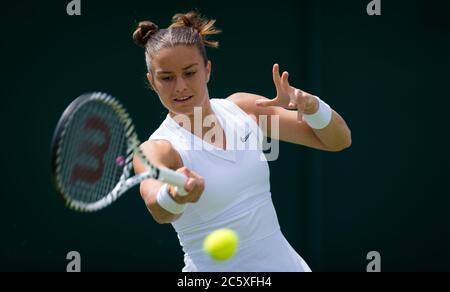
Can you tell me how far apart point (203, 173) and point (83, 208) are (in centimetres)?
45

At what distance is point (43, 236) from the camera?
4.82 meters

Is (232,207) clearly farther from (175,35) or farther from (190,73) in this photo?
(175,35)

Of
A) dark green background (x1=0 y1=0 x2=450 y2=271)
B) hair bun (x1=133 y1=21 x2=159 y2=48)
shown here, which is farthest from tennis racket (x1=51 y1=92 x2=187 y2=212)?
dark green background (x1=0 y1=0 x2=450 y2=271)

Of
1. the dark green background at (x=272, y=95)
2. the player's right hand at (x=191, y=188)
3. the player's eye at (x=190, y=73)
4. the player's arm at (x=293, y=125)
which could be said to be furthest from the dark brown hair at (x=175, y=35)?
the dark green background at (x=272, y=95)

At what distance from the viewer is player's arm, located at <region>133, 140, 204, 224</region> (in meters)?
2.48

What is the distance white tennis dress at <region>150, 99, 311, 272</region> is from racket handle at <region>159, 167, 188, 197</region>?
251 millimetres

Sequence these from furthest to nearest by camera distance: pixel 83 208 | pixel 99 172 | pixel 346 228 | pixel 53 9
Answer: pixel 346 228 < pixel 53 9 < pixel 99 172 < pixel 83 208

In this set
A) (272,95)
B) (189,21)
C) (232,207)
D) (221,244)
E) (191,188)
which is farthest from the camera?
(272,95)

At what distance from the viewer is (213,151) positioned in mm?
2799

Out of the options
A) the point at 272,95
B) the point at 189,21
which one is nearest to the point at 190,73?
the point at 189,21

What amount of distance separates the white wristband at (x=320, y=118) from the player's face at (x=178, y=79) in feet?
1.20

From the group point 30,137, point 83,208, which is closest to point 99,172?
point 83,208

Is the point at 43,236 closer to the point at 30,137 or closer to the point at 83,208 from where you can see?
the point at 30,137

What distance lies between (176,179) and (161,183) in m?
0.21
